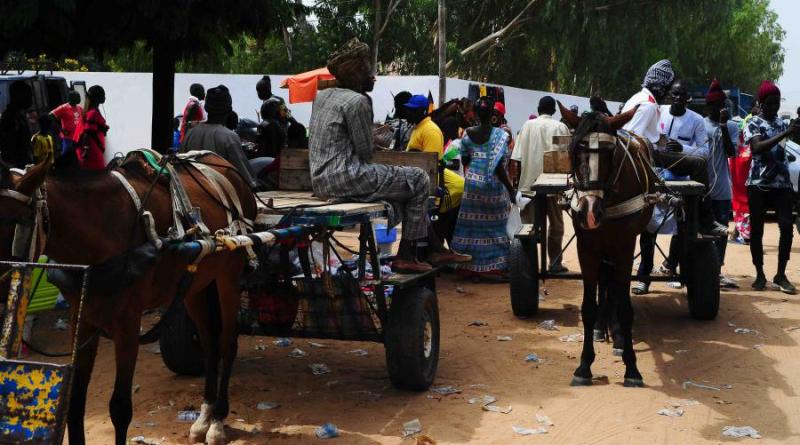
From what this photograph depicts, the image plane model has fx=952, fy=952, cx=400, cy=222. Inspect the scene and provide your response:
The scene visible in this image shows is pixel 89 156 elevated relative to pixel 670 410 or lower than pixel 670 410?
elevated

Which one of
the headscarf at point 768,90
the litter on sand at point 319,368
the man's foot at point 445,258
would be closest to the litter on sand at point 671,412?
the man's foot at point 445,258

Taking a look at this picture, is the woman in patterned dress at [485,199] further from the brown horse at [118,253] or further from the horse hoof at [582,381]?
the brown horse at [118,253]

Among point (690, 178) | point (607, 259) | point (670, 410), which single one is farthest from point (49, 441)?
point (690, 178)

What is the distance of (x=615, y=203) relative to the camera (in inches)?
292

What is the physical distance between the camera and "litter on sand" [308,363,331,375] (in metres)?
7.75

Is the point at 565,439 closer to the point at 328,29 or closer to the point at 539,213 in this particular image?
the point at 539,213

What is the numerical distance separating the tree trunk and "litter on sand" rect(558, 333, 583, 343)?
5327mm

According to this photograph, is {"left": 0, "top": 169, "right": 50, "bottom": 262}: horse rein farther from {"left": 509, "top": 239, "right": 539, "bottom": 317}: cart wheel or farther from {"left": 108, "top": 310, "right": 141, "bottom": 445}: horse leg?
{"left": 509, "top": 239, "right": 539, "bottom": 317}: cart wheel

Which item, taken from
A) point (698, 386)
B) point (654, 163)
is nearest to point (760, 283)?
point (654, 163)

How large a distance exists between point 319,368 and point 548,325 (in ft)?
9.21

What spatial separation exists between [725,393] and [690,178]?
120 inches

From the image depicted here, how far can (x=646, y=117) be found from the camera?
9.34 metres

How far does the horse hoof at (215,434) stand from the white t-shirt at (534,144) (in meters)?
6.41

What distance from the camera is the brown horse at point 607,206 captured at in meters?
7.00
